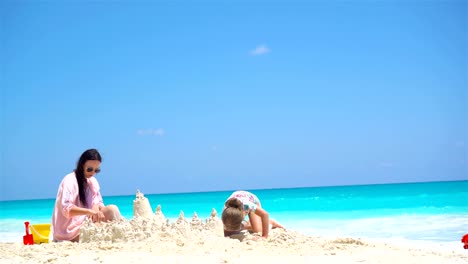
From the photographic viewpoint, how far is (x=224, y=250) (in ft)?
14.6

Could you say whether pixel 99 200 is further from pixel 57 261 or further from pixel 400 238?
pixel 400 238

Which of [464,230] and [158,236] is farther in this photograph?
[464,230]

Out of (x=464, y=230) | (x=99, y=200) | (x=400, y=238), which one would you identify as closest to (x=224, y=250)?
(x=99, y=200)

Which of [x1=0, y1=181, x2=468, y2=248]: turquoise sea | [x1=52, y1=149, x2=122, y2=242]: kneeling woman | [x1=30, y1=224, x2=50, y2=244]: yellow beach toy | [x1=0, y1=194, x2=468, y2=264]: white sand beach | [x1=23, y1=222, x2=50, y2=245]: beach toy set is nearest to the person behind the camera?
[x1=0, y1=194, x2=468, y2=264]: white sand beach

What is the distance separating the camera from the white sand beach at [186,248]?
13.8 ft

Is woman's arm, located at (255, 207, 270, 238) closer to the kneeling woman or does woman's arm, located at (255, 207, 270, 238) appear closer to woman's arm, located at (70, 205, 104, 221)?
the kneeling woman

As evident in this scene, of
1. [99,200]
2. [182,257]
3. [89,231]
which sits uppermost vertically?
[99,200]

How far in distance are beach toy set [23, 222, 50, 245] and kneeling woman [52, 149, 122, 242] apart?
861 mm

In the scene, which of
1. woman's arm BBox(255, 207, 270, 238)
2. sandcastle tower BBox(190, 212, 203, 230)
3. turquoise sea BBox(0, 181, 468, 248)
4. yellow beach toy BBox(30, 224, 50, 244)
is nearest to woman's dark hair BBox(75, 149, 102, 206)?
sandcastle tower BBox(190, 212, 203, 230)

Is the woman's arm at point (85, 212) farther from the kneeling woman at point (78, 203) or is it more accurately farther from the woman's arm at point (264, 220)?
the woman's arm at point (264, 220)

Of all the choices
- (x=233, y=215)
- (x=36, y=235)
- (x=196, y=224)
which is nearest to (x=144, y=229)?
(x=196, y=224)

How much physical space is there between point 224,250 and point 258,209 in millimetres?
876

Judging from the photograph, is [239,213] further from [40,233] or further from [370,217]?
[370,217]

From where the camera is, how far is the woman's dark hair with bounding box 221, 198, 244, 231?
16.9 feet
